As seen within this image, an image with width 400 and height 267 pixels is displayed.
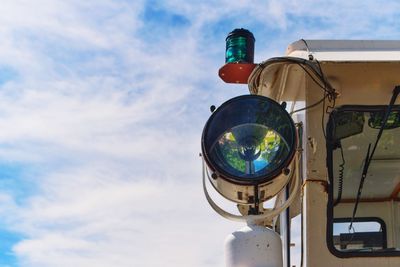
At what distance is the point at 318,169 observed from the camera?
10.2 ft

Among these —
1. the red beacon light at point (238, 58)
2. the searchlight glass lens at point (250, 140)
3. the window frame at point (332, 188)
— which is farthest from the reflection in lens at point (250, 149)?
the red beacon light at point (238, 58)

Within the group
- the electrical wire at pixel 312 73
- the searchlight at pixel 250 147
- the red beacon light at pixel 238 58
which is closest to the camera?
the searchlight at pixel 250 147

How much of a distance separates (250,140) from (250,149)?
0.03 metres

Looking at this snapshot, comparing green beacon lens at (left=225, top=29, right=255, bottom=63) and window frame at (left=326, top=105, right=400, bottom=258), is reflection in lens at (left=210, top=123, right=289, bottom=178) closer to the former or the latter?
window frame at (left=326, top=105, right=400, bottom=258)

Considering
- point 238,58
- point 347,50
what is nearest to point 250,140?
point 238,58

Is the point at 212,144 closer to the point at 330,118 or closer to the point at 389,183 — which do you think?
the point at 330,118

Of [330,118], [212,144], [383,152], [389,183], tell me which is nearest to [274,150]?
[212,144]

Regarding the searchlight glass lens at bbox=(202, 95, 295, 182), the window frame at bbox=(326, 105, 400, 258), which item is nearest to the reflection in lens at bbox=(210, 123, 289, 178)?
the searchlight glass lens at bbox=(202, 95, 295, 182)

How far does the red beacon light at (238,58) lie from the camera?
3289 millimetres

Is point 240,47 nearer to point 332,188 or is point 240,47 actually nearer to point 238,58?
point 238,58

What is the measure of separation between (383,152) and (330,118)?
730mm

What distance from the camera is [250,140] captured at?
9.07 feet

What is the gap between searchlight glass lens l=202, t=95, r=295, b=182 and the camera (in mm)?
2766

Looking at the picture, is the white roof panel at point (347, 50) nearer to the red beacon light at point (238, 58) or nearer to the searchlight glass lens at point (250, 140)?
the red beacon light at point (238, 58)
